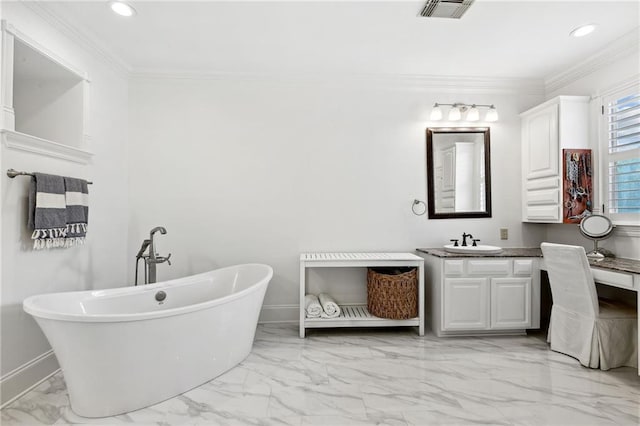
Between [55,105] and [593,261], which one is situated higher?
[55,105]

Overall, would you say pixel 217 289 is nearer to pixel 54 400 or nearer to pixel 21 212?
pixel 54 400

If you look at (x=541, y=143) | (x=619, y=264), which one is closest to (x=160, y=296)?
(x=619, y=264)

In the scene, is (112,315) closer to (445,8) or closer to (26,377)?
(26,377)

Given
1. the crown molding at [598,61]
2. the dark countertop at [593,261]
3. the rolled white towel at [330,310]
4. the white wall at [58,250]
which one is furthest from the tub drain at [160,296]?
the crown molding at [598,61]

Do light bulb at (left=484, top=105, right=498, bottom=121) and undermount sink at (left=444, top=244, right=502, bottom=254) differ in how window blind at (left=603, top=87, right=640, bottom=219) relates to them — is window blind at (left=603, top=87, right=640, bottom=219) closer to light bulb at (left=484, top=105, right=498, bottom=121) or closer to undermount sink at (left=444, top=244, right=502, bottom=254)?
light bulb at (left=484, top=105, right=498, bottom=121)

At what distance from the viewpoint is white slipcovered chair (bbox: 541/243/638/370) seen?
7.43ft

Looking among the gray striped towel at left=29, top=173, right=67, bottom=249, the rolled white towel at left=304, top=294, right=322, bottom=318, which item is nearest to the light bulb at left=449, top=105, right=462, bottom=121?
the rolled white towel at left=304, top=294, right=322, bottom=318

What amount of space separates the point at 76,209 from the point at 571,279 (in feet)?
11.8

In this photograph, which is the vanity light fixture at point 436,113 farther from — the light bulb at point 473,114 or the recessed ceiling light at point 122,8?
the recessed ceiling light at point 122,8

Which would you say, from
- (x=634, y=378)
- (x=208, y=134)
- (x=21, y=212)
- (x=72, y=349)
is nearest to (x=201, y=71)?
(x=208, y=134)

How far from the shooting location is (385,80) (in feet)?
10.8

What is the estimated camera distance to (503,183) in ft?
11.2

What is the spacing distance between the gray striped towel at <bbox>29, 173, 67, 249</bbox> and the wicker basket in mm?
2451

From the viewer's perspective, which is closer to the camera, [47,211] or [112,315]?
[112,315]
